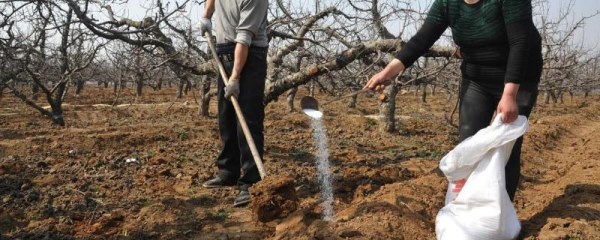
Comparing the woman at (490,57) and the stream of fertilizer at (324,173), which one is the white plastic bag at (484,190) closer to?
the woman at (490,57)

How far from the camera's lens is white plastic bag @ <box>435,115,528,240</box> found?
2.32 m

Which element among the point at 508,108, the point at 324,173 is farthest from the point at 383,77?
the point at 324,173

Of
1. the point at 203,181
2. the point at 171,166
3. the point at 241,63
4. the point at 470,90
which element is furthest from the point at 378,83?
the point at 171,166

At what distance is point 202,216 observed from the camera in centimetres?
325

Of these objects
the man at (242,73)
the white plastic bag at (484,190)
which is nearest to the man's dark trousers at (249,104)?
the man at (242,73)

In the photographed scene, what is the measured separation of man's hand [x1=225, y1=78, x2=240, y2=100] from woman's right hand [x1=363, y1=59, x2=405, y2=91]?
1.09 metres

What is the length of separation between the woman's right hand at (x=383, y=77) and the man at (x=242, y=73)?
3.52 ft

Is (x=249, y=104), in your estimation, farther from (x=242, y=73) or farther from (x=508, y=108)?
(x=508, y=108)

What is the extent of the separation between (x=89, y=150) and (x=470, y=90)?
499 cm

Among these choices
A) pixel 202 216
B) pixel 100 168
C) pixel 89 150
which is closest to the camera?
pixel 202 216

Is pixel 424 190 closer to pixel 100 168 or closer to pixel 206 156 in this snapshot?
pixel 206 156

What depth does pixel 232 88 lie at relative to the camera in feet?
11.1

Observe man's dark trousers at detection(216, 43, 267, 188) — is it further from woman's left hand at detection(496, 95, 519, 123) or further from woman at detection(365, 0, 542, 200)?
woman's left hand at detection(496, 95, 519, 123)

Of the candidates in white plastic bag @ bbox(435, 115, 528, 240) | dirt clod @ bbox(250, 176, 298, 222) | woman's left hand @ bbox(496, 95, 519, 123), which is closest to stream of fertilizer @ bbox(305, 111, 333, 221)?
dirt clod @ bbox(250, 176, 298, 222)
